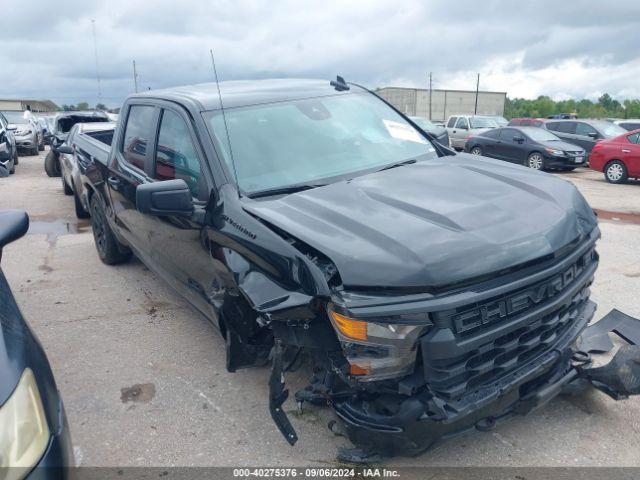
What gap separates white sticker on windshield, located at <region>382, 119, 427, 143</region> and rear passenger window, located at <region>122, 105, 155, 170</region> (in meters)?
1.81

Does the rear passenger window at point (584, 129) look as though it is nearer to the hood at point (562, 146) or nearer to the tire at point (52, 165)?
the hood at point (562, 146)

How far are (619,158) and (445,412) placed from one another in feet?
40.8

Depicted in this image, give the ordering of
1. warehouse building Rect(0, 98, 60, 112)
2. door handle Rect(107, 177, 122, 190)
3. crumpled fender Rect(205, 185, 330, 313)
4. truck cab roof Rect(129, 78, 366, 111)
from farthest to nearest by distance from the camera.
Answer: warehouse building Rect(0, 98, 60, 112) < door handle Rect(107, 177, 122, 190) < truck cab roof Rect(129, 78, 366, 111) < crumpled fender Rect(205, 185, 330, 313)

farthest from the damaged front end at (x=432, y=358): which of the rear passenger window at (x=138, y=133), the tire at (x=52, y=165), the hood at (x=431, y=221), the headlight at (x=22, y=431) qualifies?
the tire at (x=52, y=165)

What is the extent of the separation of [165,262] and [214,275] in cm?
101

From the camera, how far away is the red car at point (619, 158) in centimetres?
1236

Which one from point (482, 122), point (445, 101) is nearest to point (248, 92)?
point (482, 122)

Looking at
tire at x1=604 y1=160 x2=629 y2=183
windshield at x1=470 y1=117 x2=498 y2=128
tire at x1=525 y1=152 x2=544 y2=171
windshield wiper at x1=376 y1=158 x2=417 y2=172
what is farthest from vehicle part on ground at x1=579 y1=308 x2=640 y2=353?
windshield at x1=470 y1=117 x2=498 y2=128

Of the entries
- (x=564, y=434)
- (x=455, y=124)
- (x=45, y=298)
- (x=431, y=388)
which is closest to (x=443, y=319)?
(x=431, y=388)

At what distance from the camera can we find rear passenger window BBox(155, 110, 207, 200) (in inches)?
135

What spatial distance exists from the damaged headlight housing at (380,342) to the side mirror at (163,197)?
1.26m

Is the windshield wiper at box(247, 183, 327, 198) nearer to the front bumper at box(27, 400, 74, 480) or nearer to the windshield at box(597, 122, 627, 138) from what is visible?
the front bumper at box(27, 400, 74, 480)

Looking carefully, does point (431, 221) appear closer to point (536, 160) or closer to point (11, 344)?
point (11, 344)

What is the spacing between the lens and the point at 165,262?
13.5 ft
